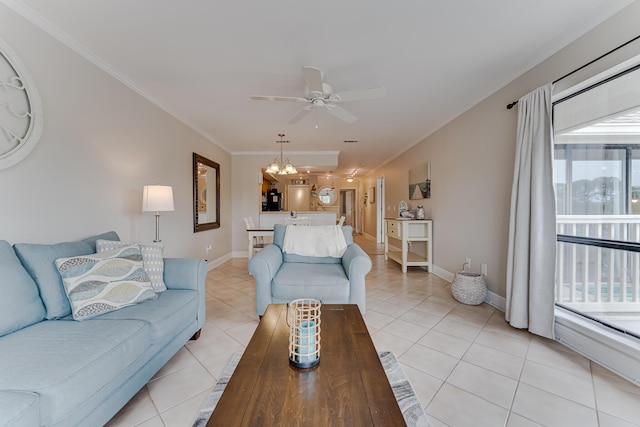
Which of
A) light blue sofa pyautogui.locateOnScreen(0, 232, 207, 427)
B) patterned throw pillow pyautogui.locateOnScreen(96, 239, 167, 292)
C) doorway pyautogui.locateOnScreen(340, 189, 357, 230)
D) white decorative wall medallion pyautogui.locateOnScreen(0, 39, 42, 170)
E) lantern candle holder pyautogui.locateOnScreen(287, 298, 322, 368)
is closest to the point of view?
light blue sofa pyautogui.locateOnScreen(0, 232, 207, 427)

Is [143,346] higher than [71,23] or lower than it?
lower

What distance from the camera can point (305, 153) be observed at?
227 inches

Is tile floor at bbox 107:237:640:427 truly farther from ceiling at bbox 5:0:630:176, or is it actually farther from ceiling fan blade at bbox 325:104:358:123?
ceiling at bbox 5:0:630:176

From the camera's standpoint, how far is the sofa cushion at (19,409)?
2.67 ft

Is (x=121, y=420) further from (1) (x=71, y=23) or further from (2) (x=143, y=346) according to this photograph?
(1) (x=71, y=23)

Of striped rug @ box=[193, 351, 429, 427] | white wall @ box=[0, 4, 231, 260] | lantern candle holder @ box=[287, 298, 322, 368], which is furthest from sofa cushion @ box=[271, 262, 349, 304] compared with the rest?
white wall @ box=[0, 4, 231, 260]

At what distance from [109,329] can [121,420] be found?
469 millimetres

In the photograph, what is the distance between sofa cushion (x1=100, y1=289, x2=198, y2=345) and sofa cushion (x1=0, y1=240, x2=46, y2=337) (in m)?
0.32

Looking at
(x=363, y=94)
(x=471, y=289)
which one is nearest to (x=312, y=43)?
(x=363, y=94)

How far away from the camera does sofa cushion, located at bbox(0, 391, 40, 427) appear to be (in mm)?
814

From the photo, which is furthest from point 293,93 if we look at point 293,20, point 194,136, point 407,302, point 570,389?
point 570,389

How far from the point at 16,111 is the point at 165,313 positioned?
5.34ft

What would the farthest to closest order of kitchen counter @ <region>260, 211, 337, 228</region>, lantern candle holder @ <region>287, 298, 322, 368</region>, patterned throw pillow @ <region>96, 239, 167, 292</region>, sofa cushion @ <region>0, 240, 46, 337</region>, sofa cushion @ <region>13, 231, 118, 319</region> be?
kitchen counter @ <region>260, 211, 337, 228</region> → patterned throw pillow @ <region>96, 239, 167, 292</region> → sofa cushion @ <region>13, 231, 118, 319</region> → sofa cushion @ <region>0, 240, 46, 337</region> → lantern candle holder @ <region>287, 298, 322, 368</region>

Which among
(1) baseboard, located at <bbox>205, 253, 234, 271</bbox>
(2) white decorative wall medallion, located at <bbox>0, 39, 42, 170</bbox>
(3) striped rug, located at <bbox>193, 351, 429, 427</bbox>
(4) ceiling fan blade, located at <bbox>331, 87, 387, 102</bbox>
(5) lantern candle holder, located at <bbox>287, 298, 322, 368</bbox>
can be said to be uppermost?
(4) ceiling fan blade, located at <bbox>331, 87, 387, 102</bbox>
